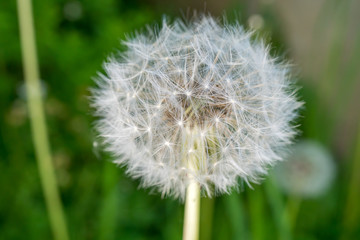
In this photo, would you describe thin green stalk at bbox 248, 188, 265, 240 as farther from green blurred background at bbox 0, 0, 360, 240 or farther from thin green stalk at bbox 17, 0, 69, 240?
thin green stalk at bbox 17, 0, 69, 240

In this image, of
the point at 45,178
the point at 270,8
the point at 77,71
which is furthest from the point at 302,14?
the point at 45,178

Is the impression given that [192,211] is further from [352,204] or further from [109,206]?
[352,204]

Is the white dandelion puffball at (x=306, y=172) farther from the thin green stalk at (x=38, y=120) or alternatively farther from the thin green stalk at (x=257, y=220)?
the thin green stalk at (x=38, y=120)

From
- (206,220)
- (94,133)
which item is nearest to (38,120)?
(94,133)

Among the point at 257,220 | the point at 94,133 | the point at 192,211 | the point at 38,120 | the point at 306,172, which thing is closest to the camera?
the point at 192,211

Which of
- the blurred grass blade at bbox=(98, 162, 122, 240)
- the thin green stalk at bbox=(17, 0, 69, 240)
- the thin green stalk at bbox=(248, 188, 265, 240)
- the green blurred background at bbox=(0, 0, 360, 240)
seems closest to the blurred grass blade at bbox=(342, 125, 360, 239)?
the green blurred background at bbox=(0, 0, 360, 240)

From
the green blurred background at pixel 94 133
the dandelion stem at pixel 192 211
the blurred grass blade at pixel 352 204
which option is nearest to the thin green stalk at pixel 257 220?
the green blurred background at pixel 94 133
